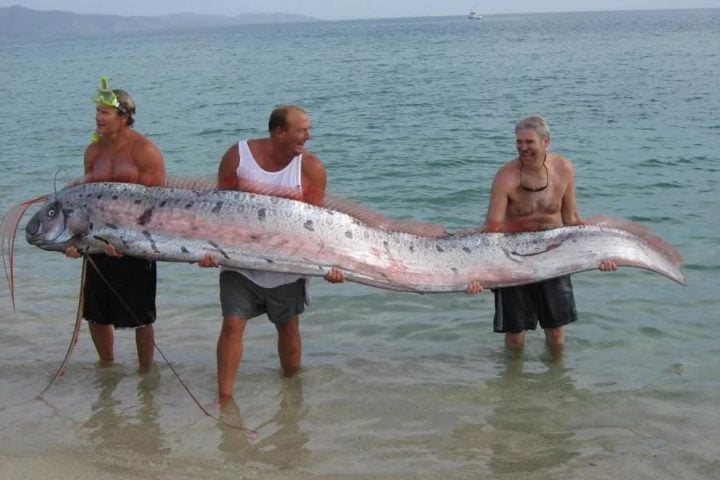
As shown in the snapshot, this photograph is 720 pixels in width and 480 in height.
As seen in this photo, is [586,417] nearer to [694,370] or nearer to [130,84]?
[694,370]

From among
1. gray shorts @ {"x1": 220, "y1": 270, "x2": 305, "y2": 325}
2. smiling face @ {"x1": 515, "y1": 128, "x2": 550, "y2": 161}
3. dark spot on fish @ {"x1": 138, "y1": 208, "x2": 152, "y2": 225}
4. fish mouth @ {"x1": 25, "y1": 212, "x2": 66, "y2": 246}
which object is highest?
smiling face @ {"x1": 515, "y1": 128, "x2": 550, "y2": 161}

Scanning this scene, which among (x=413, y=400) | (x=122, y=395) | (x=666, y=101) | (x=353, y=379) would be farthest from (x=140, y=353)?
(x=666, y=101)

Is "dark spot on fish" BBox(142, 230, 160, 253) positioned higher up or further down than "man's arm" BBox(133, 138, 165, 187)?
further down

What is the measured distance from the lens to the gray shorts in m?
5.44

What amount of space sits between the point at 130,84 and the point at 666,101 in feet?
79.0

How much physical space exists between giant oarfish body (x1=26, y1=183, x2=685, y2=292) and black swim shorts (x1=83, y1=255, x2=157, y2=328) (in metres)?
0.45

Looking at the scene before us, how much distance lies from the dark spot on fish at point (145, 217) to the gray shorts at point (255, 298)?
0.57 metres

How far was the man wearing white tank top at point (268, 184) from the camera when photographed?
520 cm

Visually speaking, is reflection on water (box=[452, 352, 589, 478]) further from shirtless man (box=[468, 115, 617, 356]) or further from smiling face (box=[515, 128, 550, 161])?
smiling face (box=[515, 128, 550, 161])

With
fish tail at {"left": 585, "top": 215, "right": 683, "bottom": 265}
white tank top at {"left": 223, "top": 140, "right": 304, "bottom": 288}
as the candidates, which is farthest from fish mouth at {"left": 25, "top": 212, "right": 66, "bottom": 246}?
fish tail at {"left": 585, "top": 215, "right": 683, "bottom": 265}

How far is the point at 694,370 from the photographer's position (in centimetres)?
639

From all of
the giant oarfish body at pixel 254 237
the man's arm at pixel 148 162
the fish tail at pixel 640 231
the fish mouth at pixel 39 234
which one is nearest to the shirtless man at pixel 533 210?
the fish tail at pixel 640 231

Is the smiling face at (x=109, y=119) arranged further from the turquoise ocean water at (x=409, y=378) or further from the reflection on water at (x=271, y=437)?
the reflection on water at (x=271, y=437)

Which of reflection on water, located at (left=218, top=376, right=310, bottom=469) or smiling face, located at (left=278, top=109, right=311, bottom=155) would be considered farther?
smiling face, located at (left=278, top=109, right=311, bottom=155)
